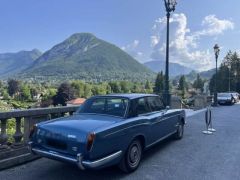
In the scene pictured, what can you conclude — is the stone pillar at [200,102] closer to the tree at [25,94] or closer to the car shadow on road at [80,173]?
the car shadow on road at [80,173]

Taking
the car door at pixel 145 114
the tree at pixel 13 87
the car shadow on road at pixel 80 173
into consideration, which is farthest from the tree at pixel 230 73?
the tree at pixel 13 87

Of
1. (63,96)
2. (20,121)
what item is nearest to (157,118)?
(20,121)

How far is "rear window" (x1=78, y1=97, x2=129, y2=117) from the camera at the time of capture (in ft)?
19.9

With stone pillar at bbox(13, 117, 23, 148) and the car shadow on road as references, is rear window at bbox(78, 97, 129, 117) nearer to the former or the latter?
the car shadow on road

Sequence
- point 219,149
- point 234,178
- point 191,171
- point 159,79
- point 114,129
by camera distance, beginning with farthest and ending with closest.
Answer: point 159,79, point 219,149, point 191,171, point 234,178, point 114,129

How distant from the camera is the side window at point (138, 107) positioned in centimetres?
613

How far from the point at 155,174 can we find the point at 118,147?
1042 millimetres

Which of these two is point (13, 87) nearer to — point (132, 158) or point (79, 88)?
point (79, 88)

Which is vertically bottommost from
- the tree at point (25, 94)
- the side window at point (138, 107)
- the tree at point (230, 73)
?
the tree at point (25, 94)

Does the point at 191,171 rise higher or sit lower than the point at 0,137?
lower

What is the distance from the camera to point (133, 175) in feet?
18.6

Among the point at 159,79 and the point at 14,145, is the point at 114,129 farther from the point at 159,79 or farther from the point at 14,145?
the point at 159,79

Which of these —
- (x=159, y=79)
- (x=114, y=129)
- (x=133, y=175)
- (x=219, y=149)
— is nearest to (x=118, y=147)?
(x=114, y=129)

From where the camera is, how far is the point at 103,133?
5.00 m
